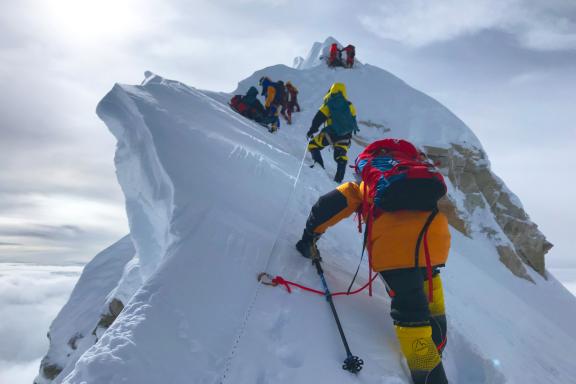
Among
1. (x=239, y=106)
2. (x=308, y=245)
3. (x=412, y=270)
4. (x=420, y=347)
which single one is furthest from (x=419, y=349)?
(x=239, y=106)

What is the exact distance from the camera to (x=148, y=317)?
227 centimetres

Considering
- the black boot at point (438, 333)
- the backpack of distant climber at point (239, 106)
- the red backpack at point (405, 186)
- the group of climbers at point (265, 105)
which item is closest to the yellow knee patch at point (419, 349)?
the black boot at point (438, 333)

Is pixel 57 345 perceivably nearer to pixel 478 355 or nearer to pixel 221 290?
pixel 221 290

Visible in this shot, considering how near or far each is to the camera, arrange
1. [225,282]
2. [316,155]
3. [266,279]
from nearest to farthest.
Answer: [225,282]
[266,279]
[316,155]

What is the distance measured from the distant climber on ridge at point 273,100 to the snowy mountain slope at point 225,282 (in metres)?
5.18

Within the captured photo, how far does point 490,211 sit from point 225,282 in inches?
653

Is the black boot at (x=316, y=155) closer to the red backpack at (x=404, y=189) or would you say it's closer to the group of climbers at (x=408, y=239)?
the group of climbers at (x=408, y=239)

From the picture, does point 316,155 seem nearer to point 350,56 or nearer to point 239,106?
point 239,106

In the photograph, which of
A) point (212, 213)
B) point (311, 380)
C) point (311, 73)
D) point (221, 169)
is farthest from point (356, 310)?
point (311, 73)

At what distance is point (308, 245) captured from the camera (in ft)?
11.0

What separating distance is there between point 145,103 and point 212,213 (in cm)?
274

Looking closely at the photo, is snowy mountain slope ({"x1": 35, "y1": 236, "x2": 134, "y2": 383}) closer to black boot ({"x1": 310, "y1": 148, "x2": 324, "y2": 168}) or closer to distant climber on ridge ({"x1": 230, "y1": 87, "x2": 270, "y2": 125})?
distant climber on ridge ({"x1": 230, "y1": 87, "x2": 270, "y2": 125})

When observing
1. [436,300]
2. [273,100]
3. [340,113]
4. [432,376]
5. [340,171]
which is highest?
[273,100]

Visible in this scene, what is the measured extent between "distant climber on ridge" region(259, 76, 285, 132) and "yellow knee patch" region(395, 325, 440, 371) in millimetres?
9674
